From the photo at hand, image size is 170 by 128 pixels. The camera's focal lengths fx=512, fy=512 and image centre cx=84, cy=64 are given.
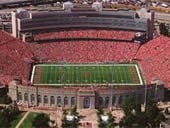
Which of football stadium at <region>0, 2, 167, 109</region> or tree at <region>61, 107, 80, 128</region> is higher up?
football stadium at <region>0, 2, 167, 109</region>

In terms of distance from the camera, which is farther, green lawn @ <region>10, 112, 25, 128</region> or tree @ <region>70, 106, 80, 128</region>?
green lawn @ <region>10, 112, 25, 128</region>

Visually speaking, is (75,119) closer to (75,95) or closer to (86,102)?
(75,95)

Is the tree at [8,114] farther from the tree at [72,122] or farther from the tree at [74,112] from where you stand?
the tree at [74,112]

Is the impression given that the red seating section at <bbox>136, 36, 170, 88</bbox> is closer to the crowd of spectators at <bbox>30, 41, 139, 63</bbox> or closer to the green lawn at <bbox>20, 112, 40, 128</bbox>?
the crowd of spectators at <bbox>30, 41, 139, 63</bbox>

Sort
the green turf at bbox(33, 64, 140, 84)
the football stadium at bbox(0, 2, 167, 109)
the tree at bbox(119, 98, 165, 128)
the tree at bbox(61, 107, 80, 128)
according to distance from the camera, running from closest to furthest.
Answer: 1. the tree at bbox(61, 107, 80, 128)
2. the tree at bbox(119, 98, 165, 128)
3. the football stadium at bbox(0, 2, 167, 109)
4. the green turf at bbox(33, 64, 140, 84)

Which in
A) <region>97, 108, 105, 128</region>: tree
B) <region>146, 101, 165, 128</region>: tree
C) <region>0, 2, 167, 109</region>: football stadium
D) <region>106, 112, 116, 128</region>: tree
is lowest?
<region>97, 108, 105, 128</region>: tree

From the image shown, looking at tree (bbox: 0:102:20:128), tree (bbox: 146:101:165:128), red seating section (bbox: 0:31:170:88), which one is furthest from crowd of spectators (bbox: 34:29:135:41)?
tree (bbox: 146:101:165:128)

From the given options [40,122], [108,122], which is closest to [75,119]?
[108,122]

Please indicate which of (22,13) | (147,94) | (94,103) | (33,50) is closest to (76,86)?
(94,103)

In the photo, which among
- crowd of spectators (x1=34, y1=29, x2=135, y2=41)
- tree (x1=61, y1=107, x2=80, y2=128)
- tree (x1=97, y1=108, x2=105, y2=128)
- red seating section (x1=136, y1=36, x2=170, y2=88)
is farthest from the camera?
crowd of spectators (x1=34, y1=29, x2=135, y2=41)
